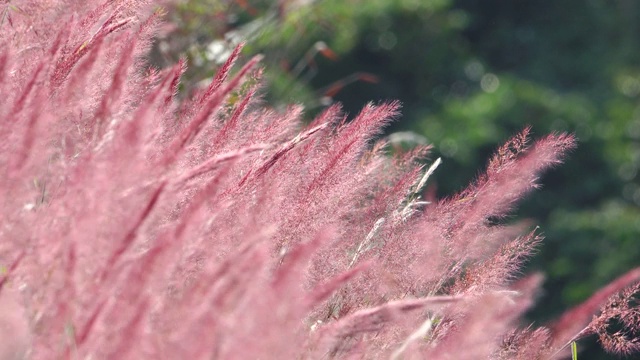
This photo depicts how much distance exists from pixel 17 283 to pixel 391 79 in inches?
509

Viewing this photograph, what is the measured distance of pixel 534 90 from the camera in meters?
12.9

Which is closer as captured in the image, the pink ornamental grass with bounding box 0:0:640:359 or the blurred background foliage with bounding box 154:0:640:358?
the pink ornamental grass with bounding box 0:0:640:359

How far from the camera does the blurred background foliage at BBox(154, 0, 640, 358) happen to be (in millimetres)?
11609

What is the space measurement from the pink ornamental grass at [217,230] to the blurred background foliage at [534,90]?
26.2 feet

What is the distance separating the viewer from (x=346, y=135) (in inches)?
78.2

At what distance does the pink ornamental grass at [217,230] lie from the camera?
1278 millimetres

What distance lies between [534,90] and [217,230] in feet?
38.2

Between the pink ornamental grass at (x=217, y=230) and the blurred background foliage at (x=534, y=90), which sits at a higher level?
the pink ornamental grass at (x=217, y=230)

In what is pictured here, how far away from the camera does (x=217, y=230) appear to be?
1.62 m

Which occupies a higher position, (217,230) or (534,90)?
(217,230)

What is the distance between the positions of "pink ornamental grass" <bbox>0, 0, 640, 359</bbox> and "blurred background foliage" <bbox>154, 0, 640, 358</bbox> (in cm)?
798

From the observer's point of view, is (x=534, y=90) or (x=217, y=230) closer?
(x=217, y=230)

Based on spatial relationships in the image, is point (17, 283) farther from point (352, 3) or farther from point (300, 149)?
point (352, 3)

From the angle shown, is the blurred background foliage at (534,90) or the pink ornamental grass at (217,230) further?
the blurred background foliage at (534,90)
